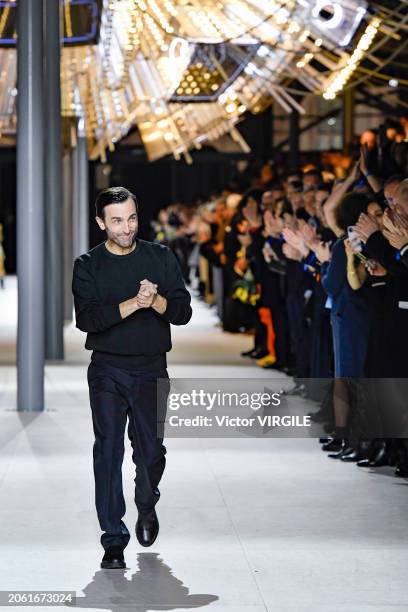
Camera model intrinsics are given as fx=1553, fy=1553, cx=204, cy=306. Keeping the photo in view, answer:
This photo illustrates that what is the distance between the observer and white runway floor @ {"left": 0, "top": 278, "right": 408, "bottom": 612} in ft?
20.5

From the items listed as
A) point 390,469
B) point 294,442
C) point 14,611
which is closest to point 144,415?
point 14,611

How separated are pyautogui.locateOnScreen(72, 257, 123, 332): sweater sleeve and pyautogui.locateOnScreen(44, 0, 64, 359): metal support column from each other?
919 centimetres

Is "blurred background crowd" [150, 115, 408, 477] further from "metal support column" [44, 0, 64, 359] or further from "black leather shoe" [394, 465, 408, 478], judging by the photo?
"metal support column" [44, 0, 64, 359]

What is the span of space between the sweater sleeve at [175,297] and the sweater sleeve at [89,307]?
9.7 inches

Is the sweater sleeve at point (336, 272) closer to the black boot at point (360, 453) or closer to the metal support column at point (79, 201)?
the black boot at point (360, 453)

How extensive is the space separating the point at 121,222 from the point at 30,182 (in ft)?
17.3

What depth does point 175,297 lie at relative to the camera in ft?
22.0

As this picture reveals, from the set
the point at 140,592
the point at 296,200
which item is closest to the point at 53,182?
the point at 296,200

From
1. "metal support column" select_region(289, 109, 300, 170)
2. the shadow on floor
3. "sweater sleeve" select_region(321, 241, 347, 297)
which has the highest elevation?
"metal support column" select_region(289, 109, 300, 170)

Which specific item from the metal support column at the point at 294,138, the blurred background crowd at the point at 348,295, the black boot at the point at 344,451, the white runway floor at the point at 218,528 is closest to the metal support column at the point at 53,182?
the blurred background crowd at the point at 348,295

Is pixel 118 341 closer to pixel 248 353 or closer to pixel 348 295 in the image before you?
pixel 348 295

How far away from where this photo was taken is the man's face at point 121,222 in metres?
6.50

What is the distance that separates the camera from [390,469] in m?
9.39

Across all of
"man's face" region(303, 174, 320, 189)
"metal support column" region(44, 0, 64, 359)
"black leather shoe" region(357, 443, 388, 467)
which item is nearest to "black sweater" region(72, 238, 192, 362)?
"black leather shoe" region(357, 443, 388, 467)
